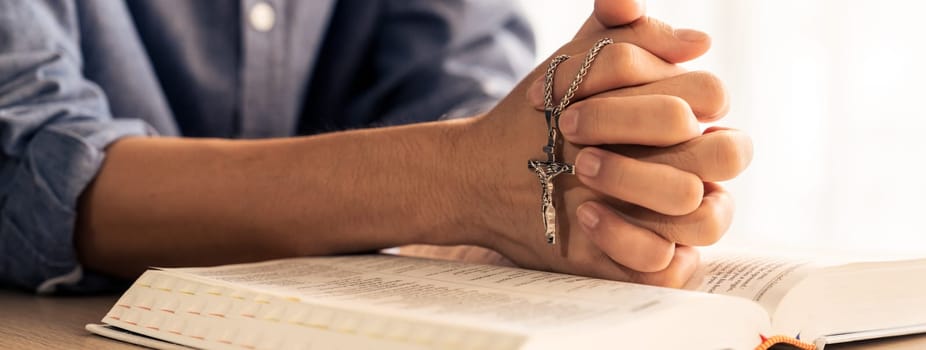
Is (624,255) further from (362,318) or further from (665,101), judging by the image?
(362,318)

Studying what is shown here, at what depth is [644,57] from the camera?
59cm

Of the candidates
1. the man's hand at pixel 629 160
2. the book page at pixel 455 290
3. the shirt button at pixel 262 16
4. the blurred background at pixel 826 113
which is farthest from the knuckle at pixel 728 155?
the blurred background at pixel 826 113

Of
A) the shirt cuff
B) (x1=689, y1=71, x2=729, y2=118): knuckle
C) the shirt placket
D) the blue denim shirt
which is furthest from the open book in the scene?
the shirt placket

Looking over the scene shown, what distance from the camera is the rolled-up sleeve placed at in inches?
29.2

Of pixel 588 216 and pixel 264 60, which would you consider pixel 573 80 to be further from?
pixel 264 60

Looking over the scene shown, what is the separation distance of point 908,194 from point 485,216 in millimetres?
1396

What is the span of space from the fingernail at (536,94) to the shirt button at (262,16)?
0.58m

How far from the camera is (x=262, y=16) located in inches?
43.1

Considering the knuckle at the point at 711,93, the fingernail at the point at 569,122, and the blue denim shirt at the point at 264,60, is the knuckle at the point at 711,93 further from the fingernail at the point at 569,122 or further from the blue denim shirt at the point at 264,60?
the blue denim shirt at the point at 264,60

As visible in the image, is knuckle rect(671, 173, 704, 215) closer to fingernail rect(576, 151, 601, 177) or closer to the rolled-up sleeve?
fingernail rect(576, 151, 601, 177)

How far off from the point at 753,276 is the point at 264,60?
75cm

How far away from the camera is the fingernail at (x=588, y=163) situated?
1.85 feet

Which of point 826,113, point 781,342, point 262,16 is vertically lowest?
point 781,342

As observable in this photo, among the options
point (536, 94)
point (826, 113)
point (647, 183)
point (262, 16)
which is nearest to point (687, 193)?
point (647, 183)
